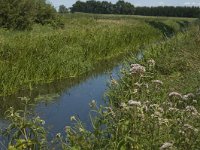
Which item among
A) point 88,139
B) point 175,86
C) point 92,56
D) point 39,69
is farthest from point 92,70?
point 88,139

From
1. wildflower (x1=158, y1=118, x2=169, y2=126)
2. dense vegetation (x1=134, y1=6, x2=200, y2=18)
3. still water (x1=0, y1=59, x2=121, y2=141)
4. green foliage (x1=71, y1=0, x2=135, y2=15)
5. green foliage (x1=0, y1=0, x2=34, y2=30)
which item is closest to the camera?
wildflower (x1=158, y1=118, x2=169, y2=126)

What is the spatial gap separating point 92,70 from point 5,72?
252 inches

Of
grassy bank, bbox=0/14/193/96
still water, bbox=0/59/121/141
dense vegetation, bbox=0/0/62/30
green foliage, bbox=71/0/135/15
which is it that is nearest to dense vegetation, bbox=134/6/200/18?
green foliage, bbox=71/0/135/15

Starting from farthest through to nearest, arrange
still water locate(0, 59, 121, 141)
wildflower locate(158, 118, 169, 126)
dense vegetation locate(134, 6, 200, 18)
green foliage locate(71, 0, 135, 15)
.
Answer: green foliage locate(71, 0, 135, 15), dense vegetation locate(134, 6, 200, 18), still water locate(0, 59, 121, 141), wildflower locate(158, 118, 169, 126)

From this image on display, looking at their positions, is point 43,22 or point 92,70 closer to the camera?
point 92,70

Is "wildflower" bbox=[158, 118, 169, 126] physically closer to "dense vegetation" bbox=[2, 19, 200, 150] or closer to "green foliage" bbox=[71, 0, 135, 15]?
"dense vegetation" bbox=[2, 19, 200, 150]

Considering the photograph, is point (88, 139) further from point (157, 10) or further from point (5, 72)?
point (157, 10)

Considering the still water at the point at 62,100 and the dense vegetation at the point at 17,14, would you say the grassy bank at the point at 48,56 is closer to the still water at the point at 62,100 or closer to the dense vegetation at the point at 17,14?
the still water at the point at 62,100

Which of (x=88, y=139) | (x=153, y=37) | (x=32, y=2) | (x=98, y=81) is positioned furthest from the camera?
(x=153, y=37)

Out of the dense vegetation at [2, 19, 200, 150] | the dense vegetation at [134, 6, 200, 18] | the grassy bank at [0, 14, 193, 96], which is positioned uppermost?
the dense vegetation at [2, 19, 200, 150]

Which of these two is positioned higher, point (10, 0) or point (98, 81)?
point (10, 0)

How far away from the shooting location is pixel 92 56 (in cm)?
2127

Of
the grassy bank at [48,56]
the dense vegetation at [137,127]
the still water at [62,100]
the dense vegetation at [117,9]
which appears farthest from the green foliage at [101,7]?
the dense vegetation at [137,127]

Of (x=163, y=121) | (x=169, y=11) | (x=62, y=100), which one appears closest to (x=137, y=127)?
(x=163, y=121)
